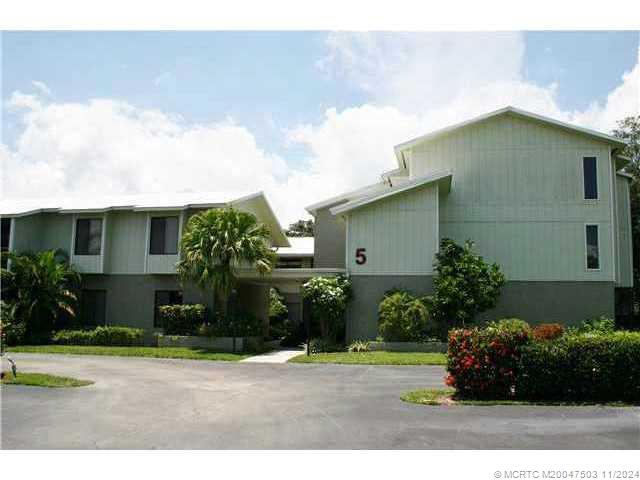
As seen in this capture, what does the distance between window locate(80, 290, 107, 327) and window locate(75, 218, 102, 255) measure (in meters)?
1.89

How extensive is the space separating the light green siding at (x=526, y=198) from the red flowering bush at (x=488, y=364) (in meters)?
12.8

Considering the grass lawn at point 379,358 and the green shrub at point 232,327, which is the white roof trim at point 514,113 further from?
the green shrub at point 232,327

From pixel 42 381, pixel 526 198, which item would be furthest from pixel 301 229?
pixel 42 381

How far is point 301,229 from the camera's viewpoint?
57.4 metres

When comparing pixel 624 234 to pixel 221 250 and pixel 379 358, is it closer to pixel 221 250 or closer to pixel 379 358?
pixel 379 358

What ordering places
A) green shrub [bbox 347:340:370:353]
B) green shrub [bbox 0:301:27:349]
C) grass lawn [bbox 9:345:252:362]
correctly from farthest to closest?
green shrub [bbox 0:301:27:349], green shrub [bbox 347:340:370:353], grass lawn [bbox 9:345:252:362]

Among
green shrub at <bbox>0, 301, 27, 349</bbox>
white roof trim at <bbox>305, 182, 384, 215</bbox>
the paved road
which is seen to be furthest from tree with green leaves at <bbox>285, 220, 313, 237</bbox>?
the paved road

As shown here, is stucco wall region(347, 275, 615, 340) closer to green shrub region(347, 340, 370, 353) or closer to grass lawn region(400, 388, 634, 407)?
green shrub region(347, 340, 370, 353)

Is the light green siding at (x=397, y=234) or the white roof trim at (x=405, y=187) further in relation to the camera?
the light green siding at (x=397, y=234)

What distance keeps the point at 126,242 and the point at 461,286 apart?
1494 centimetres

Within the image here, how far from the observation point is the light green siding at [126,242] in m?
26.8

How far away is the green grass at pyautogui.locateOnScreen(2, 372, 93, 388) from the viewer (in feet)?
43.9

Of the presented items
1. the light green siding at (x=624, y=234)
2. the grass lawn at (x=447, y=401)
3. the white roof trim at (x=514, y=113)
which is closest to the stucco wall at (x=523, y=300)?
the light green siding at (x=624, y=234)

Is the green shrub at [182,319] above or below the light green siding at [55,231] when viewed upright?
below
